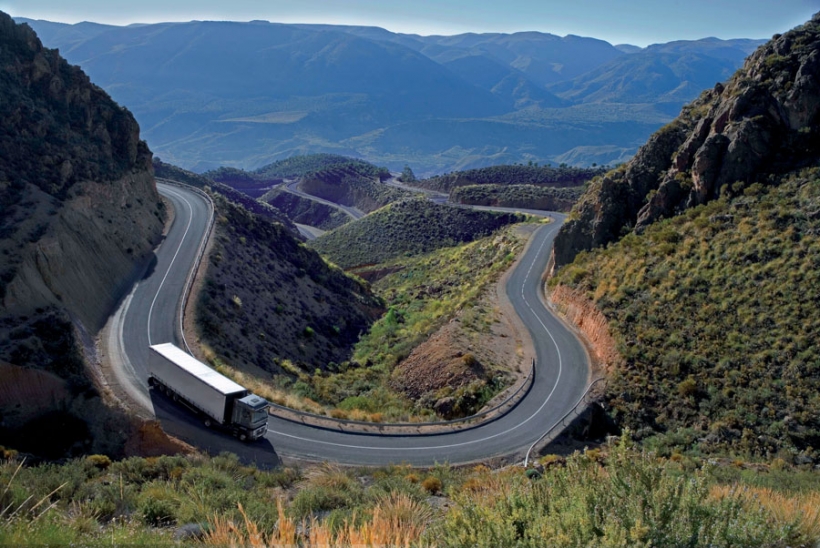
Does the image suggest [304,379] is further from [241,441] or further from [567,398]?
[567,398]

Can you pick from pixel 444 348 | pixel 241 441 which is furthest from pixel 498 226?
pixel 241 441

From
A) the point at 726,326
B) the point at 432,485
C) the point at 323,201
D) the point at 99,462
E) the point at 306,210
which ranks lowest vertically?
the point at 306,210

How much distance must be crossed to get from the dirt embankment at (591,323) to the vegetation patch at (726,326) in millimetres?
507

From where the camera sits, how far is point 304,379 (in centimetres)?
2992

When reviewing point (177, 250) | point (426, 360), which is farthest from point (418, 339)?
point (177, 250)

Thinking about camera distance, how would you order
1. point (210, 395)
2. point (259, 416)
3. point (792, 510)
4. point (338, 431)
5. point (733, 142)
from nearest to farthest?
point (792, 510)
point (259, 416)
point (210, 395)
point (338, 431)
point (733, 142)

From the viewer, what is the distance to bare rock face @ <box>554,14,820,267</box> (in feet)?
92.4

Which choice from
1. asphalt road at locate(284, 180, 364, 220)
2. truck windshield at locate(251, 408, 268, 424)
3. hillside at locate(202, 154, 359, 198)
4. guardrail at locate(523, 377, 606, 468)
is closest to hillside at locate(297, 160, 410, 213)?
asphalt road at locate(284, 180, 364, 220)

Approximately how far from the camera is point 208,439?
19.4 meters

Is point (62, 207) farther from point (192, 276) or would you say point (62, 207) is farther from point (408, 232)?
point (408, 232)

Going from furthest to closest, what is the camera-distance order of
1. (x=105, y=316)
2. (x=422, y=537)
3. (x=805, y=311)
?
(x=105, y=316) → (x=805, y=311) → (x=422, y=537)

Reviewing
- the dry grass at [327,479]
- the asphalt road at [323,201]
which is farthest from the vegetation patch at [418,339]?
the asphalt road at [323,201]

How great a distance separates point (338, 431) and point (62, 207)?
21055 millimetres

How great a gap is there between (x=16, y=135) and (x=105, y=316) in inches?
548
